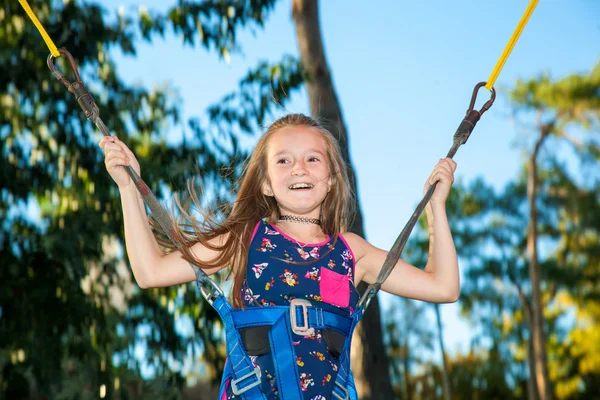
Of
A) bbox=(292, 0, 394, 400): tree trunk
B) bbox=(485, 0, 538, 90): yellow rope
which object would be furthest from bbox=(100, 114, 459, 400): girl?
bbox=(292, 0, 394, 400): tree trunk

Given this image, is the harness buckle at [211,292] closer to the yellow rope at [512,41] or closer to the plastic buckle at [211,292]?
the plastic buckle at [211,292]

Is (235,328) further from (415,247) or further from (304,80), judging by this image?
(415,247)

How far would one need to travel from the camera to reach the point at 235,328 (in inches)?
88.7

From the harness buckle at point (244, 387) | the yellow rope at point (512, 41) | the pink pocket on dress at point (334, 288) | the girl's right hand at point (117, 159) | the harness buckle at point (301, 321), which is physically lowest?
the harness buckle at point (244, 387)

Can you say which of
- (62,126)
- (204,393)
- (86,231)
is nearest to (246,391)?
(86,231)

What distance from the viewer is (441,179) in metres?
2.58

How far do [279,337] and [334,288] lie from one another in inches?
11.2

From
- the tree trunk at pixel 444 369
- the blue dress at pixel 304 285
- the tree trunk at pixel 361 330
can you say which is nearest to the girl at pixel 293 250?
the blue dress at pixel 304 285

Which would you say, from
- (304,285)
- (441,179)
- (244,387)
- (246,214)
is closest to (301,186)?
(246,214)

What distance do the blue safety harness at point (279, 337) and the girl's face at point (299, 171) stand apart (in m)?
0.40

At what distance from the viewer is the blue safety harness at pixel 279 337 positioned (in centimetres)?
215

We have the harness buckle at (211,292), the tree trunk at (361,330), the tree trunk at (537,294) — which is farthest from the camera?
the tree trunk at (537,294)

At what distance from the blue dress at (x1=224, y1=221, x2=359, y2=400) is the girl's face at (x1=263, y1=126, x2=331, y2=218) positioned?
112mm

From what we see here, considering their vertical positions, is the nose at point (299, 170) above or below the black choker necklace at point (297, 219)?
above
